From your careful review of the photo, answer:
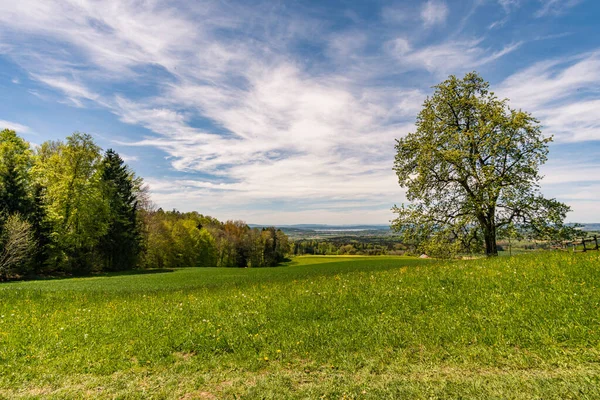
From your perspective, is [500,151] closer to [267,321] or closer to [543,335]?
[543,335]

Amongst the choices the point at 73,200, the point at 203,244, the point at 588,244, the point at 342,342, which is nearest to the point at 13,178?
the point at 73,200

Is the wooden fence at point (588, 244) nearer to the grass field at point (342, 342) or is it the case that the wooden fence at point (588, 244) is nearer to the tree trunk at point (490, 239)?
the tree trunk at point (490, 239)

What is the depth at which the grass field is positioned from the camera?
5.55m

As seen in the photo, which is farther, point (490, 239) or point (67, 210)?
point (67, 210)

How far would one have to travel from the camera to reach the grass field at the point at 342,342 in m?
5.55

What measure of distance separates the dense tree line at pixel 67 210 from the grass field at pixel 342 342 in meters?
32.0

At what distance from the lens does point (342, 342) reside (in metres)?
7.59

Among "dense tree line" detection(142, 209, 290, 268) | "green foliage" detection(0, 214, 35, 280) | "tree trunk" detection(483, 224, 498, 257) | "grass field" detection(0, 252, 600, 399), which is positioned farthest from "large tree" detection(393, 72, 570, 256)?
"dense tree line" detection(142, 209, 290, 268)

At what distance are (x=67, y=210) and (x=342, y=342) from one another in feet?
150

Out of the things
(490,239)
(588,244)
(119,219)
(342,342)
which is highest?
(119,219)

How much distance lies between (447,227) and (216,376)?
771 inches

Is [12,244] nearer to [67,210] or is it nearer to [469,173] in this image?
[67,210]

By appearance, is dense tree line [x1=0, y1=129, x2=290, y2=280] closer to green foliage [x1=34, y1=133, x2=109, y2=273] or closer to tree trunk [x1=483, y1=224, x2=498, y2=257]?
green foliage [x1=34, y1=133, x2=109, y2=273]

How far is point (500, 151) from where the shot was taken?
19.8m
